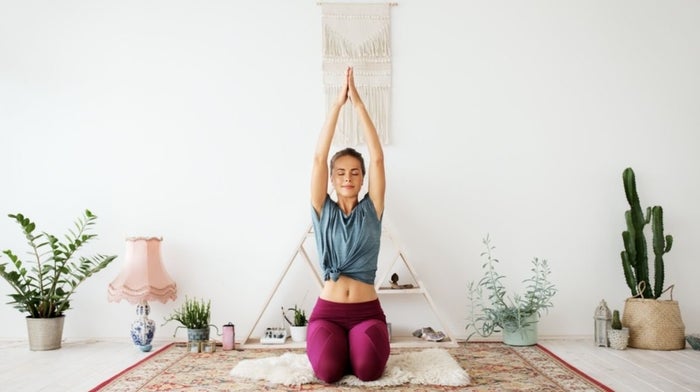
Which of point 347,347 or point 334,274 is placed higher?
point 334,274

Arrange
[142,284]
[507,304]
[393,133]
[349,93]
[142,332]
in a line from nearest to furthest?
[349,93] < [142,332] < [142,284] < [507,304] < [393,133]

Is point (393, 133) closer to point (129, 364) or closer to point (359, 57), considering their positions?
point (359, 57)

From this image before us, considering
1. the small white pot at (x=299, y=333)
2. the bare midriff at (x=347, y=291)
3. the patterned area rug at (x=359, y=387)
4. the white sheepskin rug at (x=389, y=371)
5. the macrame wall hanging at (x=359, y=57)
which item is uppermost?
the macrame wall hanging at (x=359, y=57)

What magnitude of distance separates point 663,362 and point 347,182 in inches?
77.3

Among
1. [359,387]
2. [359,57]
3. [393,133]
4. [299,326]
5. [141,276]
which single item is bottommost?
[359,387]

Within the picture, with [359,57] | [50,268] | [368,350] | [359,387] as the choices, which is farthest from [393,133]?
[50,268]

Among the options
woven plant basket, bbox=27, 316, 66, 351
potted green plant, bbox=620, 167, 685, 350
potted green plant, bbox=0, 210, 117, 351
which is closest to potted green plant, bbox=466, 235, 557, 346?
potted green plant, bbox=620, 167, 685, 350

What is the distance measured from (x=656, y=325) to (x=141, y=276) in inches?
122

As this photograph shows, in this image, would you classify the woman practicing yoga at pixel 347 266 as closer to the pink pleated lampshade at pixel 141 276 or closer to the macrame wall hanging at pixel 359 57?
the macrame wall hanging at pixel 359 57

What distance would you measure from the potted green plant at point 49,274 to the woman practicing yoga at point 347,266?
1.61 metres

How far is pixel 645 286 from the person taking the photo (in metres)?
3.81

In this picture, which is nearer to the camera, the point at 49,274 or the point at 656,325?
the point at 656,325

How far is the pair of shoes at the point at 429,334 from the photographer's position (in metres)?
3.73

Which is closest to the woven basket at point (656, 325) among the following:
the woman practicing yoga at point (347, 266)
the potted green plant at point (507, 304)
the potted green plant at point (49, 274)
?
the potted green plant at point (507, 304)
